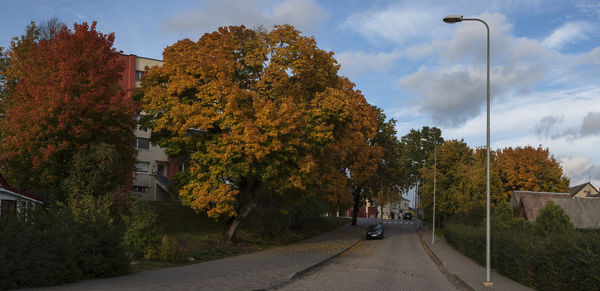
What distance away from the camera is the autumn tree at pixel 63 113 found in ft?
73.3

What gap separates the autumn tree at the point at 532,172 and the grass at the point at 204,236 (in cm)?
3931

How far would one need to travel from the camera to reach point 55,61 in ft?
80.2

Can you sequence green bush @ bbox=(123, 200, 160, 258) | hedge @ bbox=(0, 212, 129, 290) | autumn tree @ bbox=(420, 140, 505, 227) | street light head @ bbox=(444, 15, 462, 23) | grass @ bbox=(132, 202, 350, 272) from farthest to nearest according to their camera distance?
autumn tree @ bbox=(420, 140, 505, 227) < grass @ bbox=(132, 202, 350, 272) < green bush @ bbox=(123, 200, 160, 258) < street light head @ bbox=(444, 15, 462, 23) < hedge @ bbox=(0, 212, 129, 290)

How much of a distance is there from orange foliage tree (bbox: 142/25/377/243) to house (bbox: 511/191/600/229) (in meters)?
21.3

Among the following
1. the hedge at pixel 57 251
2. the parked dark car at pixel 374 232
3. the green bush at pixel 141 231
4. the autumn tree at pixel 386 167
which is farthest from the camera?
the autumn tree at pixel 386 167

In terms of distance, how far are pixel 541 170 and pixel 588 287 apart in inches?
2363

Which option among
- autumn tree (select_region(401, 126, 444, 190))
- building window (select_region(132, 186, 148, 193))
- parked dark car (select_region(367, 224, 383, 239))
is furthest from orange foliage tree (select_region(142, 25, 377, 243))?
autumn tree (select_region(401, 126, 444, 190))

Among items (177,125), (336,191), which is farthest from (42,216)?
(336,191)

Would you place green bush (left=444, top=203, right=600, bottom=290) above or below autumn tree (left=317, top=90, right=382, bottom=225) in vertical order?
below

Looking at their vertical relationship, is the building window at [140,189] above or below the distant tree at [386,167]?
below

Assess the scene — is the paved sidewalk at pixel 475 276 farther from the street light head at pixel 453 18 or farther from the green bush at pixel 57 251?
the green bush at pixel 57 251

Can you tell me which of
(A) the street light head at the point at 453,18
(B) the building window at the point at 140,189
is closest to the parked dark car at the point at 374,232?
(B) the building window at the point at 140,189

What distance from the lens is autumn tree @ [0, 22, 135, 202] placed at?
22.3 m

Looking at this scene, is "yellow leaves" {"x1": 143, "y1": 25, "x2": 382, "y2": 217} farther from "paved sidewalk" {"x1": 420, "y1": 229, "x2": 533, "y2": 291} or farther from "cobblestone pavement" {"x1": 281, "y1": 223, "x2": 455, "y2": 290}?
"paved sidewalk" {"x1": 420, "y1": 229, "x2": 533, "y2": 291}
